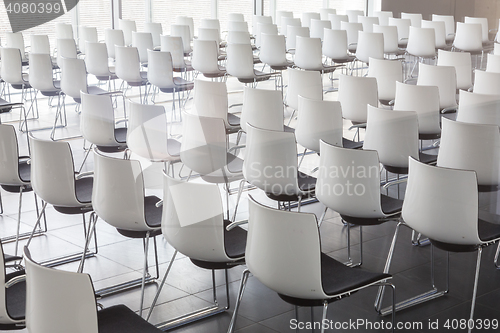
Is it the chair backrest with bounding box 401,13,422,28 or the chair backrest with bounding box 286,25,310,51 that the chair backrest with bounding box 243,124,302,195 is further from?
the chair backrest with bounding box 401,13,422,28

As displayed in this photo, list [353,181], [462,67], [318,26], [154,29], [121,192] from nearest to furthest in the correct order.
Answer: [121,192] → [353,181] → [462,67] → [154,29] → [318,26]

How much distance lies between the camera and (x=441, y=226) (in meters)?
3.36

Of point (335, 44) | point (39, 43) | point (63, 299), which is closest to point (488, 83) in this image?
point (335, 44)

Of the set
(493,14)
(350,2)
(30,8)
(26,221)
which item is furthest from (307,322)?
(350,2)

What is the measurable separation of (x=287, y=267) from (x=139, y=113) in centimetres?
282

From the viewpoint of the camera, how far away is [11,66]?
25.7 ft

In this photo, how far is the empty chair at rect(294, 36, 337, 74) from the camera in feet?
29.5

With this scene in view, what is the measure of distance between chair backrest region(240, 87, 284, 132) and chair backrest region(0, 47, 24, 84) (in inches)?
140

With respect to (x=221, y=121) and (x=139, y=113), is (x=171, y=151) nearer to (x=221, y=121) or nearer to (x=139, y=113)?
(x=139, y=113)

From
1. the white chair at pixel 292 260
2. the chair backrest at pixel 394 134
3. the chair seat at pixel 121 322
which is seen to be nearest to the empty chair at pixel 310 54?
the chair backrest at pixel 394 134

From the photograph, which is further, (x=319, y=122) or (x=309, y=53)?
(x=309, y=53)

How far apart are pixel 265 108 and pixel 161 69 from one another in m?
2.85

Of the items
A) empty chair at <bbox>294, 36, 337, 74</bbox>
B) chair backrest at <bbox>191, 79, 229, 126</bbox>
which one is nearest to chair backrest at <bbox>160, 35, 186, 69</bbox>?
empty chair at <bbox>294, 36, 337, 74</bbox>

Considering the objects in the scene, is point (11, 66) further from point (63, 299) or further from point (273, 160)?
point (63, 299)
